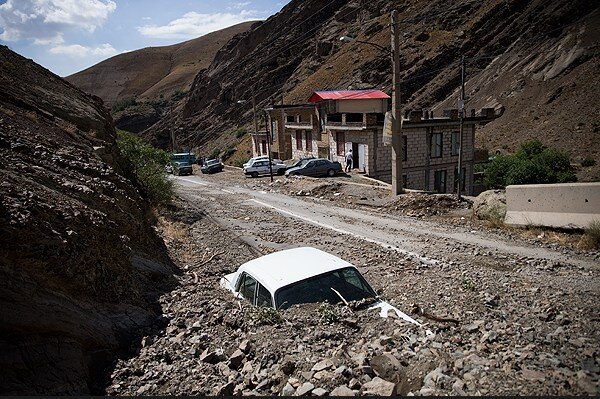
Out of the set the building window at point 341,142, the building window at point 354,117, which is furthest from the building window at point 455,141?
the building window at point 341,142

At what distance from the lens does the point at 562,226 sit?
11.9 m

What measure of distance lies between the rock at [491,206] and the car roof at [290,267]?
9330 mm

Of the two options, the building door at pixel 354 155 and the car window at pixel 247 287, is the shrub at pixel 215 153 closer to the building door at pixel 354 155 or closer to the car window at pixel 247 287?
the building door at pixel 354 155

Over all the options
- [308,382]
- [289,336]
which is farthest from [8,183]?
[308,382]

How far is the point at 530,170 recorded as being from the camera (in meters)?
34.2

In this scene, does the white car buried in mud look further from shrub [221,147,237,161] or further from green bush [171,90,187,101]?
green bush [171,90,187,101]

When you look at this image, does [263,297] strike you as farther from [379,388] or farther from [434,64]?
[434,64]

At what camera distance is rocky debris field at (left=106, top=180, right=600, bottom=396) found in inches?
157

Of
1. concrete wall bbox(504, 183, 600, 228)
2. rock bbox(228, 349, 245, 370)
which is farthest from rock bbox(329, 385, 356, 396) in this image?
concrete wall bbox(504, 183, 600, 228)

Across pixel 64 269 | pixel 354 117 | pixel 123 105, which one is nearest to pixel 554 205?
pixel 64 269

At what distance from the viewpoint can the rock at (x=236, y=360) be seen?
16.2ft

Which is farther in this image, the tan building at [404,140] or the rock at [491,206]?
the tan building at [404,140]

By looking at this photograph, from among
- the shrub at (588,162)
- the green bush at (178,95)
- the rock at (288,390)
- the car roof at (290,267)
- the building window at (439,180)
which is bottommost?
the building window at (439,180)

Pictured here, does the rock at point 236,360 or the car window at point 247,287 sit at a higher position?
the car window at point 247,287
